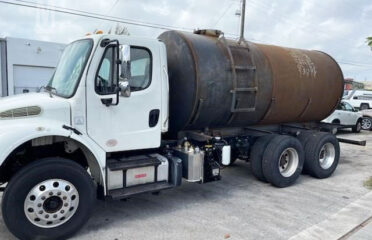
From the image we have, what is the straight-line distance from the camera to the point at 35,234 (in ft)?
14.8

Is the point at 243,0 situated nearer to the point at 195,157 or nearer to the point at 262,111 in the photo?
the point at 262,111

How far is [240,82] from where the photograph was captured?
6723 mm

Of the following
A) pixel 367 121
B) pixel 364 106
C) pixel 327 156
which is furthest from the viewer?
pixel 364 106

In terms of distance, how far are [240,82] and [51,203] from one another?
154 inches

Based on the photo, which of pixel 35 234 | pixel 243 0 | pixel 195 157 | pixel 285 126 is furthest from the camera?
pixel 243 0

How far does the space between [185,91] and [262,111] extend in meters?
2.00

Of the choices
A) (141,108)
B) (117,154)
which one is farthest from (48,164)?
(141,108)

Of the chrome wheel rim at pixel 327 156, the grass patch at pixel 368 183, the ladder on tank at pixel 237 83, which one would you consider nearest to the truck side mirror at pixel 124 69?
the ladder on tank at pixel 237 83

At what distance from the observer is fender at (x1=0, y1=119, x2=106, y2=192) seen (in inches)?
169

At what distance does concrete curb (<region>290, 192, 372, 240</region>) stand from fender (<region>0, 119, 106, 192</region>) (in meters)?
3.15

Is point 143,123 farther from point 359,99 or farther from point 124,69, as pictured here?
point 359,99

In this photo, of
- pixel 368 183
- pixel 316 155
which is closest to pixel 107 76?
pixel 316 155

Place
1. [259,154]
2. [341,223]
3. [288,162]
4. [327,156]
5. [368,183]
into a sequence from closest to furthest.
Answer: [341,223]
[259,154]
[288,162]
[368,183]
[327,156]

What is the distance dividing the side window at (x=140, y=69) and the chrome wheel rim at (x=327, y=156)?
492 cm
